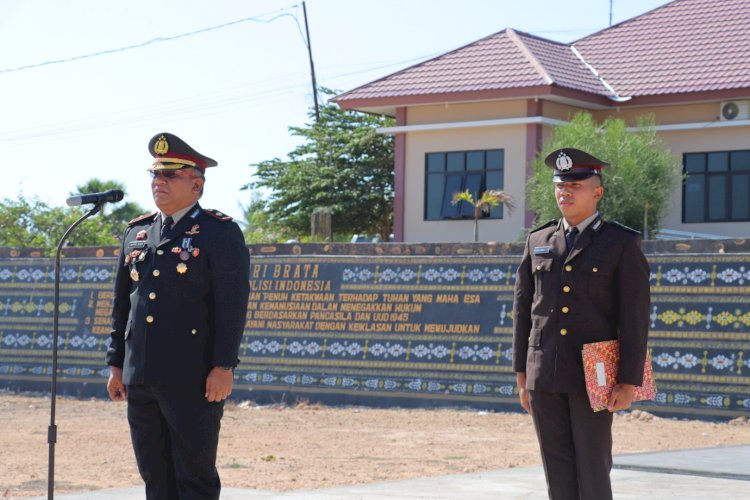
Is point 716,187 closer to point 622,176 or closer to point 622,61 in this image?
point 622,176

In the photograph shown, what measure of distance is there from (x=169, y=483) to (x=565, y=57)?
79.5 ft

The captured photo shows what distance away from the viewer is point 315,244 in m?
17.7

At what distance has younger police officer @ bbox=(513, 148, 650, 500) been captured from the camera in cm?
592

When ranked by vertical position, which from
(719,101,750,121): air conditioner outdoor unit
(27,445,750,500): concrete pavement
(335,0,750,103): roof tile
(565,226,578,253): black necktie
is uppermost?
(335,0,750,103): roof tile

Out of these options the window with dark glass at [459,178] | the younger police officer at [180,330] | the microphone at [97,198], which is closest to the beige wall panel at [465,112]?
the window with dark glass at [459,178]

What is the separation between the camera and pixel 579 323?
237 inches

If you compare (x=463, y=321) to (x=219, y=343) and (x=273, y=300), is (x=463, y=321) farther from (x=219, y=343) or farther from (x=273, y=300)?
(x=219, y=343)

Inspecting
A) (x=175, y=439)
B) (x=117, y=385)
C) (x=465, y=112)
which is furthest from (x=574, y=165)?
(x=465, y=112)

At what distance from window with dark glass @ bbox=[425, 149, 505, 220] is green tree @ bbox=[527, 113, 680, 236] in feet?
9.28

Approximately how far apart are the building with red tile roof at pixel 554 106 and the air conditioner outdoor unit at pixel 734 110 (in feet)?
0.07

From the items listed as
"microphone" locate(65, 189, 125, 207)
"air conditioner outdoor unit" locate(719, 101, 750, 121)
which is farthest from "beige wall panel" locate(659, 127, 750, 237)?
"microphone" locate(65, 189, 125, 207)

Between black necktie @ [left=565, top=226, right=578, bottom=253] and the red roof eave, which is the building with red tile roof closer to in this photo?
the red roof eave

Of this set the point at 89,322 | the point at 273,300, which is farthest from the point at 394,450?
the point at 89,322

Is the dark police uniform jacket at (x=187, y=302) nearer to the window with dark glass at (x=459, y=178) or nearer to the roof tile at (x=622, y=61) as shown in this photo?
the roof tile at (x=622, y=61)
